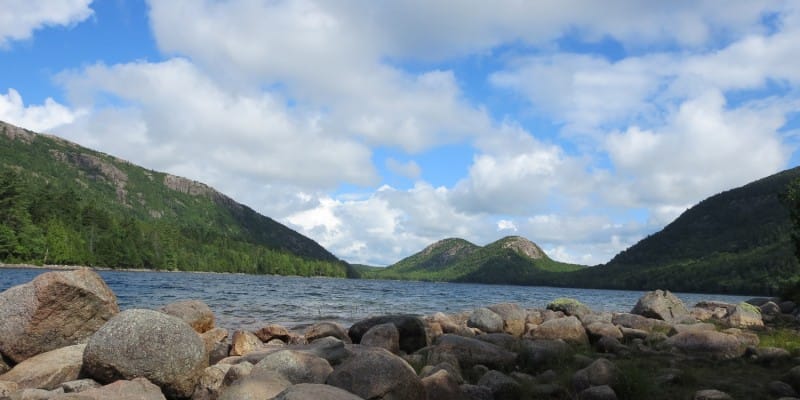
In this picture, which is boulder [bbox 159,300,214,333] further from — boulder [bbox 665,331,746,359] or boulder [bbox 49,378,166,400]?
boulder [bbox 665,331,746,359]

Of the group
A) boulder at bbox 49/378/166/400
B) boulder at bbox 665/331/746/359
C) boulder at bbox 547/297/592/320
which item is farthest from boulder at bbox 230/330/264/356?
boulder at bbox 547/297/592/320

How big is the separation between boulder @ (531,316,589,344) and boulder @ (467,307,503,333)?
2.93m

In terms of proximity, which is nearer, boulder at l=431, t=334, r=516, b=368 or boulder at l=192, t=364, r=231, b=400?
boulder at l=192, t=364, r=231, b=400

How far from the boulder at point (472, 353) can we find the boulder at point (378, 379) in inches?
217

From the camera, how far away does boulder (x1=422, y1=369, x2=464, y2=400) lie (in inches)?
420

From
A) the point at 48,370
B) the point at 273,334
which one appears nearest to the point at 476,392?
the point at 48,370

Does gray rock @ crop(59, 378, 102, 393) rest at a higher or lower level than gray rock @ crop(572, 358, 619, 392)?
lower

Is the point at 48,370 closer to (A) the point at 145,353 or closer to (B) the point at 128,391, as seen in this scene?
(A) the point at 145,353

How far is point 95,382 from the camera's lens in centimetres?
1150

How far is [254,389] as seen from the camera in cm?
972

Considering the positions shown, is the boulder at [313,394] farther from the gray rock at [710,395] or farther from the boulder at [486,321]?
the boulder at [486,321]

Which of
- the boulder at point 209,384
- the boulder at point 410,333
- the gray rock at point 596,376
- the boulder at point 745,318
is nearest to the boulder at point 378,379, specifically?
the boulder at point 209,384

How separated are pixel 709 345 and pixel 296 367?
44.2 ft

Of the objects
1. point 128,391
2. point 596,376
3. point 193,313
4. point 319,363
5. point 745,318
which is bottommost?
point 128,391
